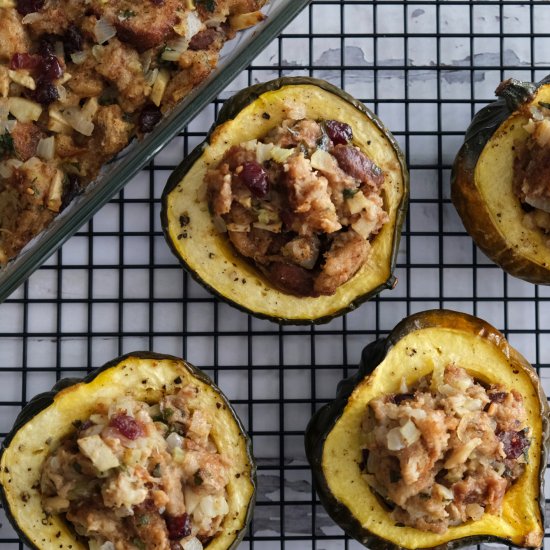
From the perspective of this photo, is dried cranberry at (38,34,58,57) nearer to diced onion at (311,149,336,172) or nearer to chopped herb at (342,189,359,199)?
diced onion at (311,149,336,172)

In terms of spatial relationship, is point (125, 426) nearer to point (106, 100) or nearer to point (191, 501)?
point (191, 501)

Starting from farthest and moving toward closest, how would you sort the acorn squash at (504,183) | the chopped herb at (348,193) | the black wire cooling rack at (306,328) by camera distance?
the black wire cooling rack at (306,328), the acorn squash at (504,183), the chopped herb at (348,193)

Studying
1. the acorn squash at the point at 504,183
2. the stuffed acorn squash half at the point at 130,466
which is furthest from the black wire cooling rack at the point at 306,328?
the stuffed acorn squash half at the point at 130,466

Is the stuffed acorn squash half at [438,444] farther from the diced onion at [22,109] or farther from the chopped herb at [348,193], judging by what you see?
the diced onion at [22,109]

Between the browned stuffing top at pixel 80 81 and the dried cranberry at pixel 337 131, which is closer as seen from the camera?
the browned stuffing top at pixel 80 81

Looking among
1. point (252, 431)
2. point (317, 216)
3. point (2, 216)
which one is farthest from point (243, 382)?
point (2, 216)

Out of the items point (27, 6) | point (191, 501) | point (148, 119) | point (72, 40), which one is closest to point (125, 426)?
point (191, 501)

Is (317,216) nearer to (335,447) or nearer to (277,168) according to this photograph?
(277,168)
